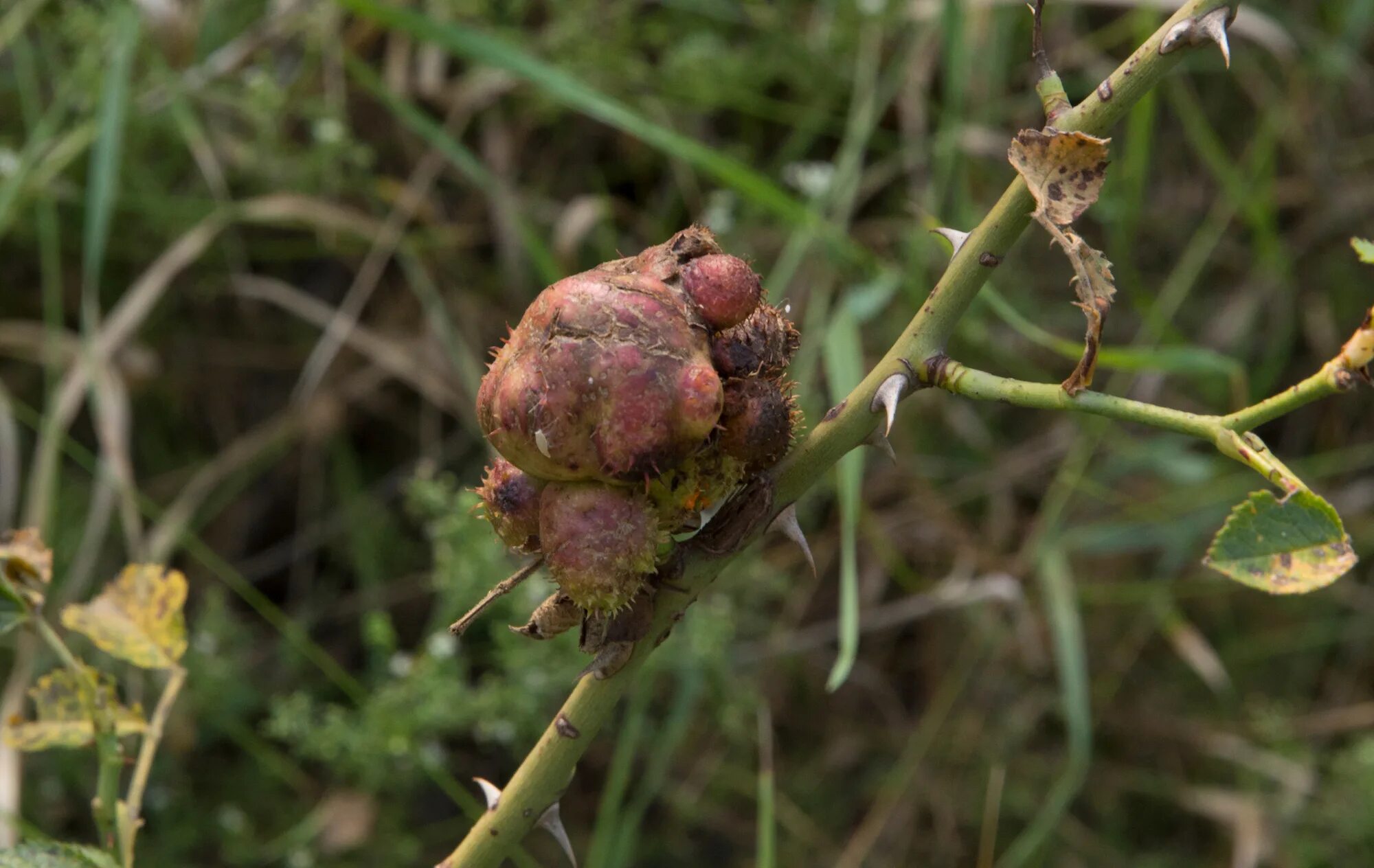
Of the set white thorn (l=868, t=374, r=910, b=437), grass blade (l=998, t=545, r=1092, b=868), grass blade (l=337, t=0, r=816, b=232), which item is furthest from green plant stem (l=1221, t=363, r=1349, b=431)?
grass blade (l=998, t=545, r=1092, b=868)

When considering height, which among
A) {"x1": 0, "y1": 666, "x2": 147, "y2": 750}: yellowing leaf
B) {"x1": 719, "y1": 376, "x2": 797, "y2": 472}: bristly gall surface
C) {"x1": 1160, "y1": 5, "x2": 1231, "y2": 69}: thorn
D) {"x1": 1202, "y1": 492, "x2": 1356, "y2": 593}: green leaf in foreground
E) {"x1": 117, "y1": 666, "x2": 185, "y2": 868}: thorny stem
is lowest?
{"x1": 117, "y1": 666, "x2": 185, "y2": 868}: thorny stem

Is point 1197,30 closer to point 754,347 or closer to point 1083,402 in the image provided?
point 1083,402

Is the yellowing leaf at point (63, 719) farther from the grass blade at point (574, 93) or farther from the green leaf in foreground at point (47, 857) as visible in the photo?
the grass blade at point (574, 93)

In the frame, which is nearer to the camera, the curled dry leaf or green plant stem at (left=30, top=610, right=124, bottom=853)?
the curled dry leaf

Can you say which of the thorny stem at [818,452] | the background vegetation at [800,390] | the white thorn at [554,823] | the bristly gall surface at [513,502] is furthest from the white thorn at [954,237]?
the background vegetation at [800,390]

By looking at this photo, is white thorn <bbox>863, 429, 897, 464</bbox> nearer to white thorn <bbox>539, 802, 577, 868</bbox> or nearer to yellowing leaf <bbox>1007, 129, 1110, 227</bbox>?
yellowing leaf <bbox>1007, 129, 1110, 227</bbox>

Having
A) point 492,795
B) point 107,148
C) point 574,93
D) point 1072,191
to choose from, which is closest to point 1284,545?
point 1072,191

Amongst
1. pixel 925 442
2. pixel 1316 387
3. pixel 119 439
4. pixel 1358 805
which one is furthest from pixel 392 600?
pixel 1316 387

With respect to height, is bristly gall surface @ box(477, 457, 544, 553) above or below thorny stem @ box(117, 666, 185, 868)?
above
